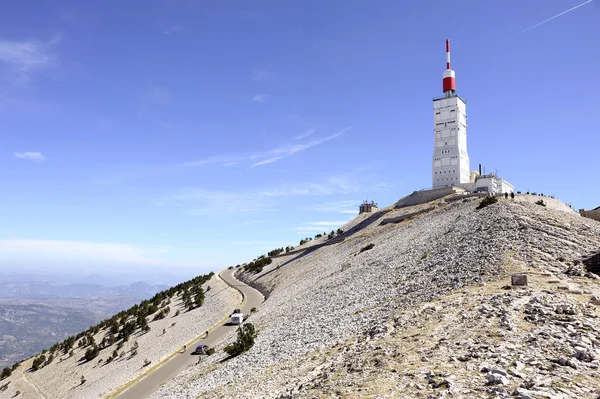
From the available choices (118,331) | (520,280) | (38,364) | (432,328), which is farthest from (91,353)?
(520,280)

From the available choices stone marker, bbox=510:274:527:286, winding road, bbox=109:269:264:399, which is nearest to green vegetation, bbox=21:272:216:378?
winding road, bbox=109:269:264:399

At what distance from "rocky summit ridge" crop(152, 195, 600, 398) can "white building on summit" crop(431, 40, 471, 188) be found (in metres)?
45.4

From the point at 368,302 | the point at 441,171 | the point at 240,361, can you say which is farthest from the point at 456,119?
the point at 240,361

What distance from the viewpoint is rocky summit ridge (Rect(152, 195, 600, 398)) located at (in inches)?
485

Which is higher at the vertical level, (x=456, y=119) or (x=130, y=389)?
(x=456, y=119)

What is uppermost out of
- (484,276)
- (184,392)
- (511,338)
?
(484,276)

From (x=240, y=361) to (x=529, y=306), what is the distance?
16.8 metres

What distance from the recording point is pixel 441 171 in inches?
3521

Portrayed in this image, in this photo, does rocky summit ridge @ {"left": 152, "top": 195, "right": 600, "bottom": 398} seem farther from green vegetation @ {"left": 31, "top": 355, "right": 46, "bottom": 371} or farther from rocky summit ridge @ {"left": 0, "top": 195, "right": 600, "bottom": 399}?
green vegetation @ {"left": 31, "top": 355, "right": 46, "bottom": 371}

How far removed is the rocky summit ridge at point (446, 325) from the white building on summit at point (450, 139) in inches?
1786

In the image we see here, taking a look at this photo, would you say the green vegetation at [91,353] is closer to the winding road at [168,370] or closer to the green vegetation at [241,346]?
the winding road at [168,370]

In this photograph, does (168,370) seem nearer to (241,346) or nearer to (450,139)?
(241,346)

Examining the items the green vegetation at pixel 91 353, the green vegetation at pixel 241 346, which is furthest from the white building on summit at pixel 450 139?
the green vegetation at pixel 91 353

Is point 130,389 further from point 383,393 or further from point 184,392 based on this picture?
point 383,393
